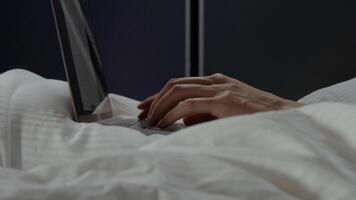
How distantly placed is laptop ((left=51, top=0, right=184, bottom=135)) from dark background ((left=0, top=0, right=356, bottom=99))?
1309mm

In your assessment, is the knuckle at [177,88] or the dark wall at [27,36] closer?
the knuckle at [177,88]

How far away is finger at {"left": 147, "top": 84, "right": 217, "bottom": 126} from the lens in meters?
0.82

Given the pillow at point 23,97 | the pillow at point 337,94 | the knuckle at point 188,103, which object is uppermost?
the pillow at point 23,97

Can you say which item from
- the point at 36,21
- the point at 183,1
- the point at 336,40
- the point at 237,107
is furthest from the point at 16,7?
the point at 237,107

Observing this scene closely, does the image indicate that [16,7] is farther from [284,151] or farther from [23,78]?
[284,151]

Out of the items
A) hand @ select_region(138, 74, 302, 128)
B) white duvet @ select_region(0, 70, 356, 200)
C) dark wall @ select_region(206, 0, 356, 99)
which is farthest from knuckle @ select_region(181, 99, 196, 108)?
dark wall @ select_region(206, 0, 356, 99)

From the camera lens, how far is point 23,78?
2.62ft

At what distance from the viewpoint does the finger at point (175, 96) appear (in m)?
0.82

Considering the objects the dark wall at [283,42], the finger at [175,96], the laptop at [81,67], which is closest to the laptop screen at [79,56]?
the laptop at [81,67]

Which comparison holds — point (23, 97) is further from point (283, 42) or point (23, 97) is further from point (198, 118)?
point (283, 42)

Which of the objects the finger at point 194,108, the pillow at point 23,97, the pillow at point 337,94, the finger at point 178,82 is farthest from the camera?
the pillow at point 337,94

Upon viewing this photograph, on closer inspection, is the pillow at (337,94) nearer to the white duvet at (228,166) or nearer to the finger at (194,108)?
the finger at (194,108)

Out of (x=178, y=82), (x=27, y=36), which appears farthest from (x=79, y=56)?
(x=27, y=36)

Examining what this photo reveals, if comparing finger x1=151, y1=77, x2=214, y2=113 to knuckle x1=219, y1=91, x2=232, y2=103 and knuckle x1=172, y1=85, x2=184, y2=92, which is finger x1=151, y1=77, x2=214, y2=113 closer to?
knuckle x1=172, y1=85, x2=184, y2=92
